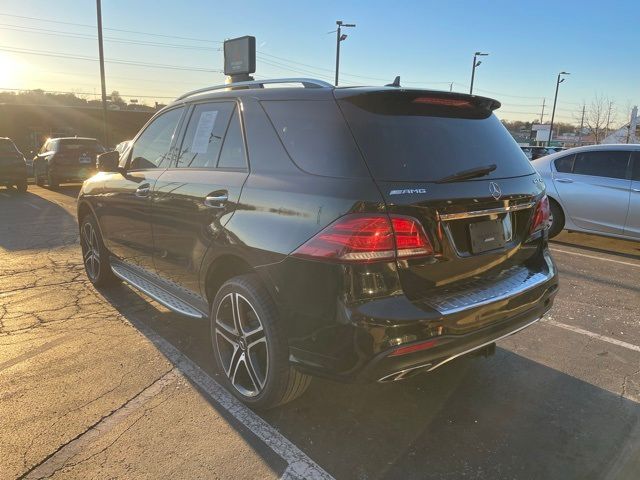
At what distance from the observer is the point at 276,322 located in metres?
2.60

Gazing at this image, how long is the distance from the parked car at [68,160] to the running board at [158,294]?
12.4m

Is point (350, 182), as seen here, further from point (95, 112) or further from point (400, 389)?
point (95, 112)

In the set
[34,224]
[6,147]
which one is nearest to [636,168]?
[34,224]

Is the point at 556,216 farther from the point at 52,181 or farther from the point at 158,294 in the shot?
the point at 52,181

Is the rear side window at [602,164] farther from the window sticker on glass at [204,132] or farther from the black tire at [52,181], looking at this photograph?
the black tire at [52,181]

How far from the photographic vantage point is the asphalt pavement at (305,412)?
246 cm

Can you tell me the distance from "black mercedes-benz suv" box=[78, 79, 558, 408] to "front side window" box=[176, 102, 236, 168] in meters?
0.02

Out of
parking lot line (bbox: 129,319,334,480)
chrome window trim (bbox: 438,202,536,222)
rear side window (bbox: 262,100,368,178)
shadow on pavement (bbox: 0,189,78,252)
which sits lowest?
shadow on pavement (bbox: 0,189,78,252)

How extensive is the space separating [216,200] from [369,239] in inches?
46.4

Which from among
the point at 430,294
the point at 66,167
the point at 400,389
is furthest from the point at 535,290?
the point at 66,167

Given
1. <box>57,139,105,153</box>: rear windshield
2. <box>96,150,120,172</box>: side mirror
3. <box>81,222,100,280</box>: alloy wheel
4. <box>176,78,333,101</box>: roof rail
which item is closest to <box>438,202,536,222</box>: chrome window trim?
<box>176,78,333,101</box>: roof rail

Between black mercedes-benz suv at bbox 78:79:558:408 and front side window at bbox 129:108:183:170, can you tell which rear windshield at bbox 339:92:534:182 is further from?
front side window at bbox 129:108:183:170

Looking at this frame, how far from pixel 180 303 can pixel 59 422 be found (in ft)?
3.61

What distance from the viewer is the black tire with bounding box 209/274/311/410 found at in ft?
8.63
